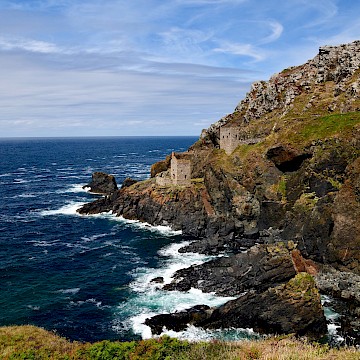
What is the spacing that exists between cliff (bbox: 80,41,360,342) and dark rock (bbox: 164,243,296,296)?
7.96 meters

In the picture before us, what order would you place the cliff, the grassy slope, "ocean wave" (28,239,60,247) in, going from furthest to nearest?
"ocean wave" (28,239,60,247)
the cliff
the grassy slope

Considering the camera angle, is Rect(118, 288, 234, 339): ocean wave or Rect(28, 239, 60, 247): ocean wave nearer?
Rect(118, 288, 234, 339): ocean wave

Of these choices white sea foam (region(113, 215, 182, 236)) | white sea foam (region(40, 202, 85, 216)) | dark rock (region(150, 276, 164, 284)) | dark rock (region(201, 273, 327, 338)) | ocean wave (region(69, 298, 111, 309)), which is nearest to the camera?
dark rock (region(201, 273, 327, 338))

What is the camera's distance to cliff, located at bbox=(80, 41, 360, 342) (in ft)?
173

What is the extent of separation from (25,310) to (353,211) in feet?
146

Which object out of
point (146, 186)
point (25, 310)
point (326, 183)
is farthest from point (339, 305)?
point (146, 186)

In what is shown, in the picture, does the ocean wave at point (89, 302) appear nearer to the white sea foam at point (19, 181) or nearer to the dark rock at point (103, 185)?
the dark rock at point (103, 185)

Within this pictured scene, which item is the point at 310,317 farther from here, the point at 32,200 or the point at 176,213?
the point at 32,200

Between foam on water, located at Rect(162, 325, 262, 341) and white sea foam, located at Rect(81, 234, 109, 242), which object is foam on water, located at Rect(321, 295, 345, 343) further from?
white sea foam, located at Rect(81, 234, 109, 242)

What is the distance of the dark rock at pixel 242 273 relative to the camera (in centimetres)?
4534

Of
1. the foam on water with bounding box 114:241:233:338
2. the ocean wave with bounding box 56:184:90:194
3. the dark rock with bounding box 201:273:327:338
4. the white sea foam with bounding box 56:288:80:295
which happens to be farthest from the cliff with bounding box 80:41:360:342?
the ocean wave with bounding box 56:184:90:194

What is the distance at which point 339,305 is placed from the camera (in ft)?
136

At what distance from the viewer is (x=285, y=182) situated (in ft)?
217

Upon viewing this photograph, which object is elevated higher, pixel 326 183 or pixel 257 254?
pixel 326 183
